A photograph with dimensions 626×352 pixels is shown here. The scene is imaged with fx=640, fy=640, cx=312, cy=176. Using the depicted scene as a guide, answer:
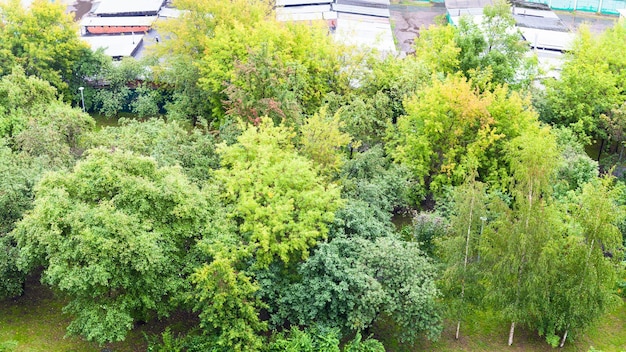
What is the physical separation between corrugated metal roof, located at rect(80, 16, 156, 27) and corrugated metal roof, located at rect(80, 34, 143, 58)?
143 inches

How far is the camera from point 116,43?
58781 mm

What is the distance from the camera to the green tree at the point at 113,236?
25266mm

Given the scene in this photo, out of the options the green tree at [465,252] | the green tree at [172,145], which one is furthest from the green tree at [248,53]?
the green tree at [465,252]

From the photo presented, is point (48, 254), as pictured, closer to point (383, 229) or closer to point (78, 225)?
point (78, 225)

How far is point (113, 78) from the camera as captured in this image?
5191 cm

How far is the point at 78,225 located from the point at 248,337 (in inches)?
318

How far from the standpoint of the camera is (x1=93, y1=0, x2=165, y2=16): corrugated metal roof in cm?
6631

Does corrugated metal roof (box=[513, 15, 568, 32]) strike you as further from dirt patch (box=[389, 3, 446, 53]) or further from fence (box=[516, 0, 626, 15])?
dirt patch (box=[389, 3, 446, 53])

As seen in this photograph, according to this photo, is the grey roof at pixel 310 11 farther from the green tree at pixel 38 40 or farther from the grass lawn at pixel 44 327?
the grass lawn at pixel 44 327

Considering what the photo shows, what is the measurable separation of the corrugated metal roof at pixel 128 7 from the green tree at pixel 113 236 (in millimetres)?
43169

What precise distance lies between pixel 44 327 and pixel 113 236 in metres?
8.09

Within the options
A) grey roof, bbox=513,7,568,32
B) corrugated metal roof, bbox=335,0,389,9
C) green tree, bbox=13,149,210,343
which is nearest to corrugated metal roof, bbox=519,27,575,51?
grey roof, bbox=513,7,568,32

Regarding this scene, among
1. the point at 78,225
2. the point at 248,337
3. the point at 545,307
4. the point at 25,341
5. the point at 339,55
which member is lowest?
the point at 25,341

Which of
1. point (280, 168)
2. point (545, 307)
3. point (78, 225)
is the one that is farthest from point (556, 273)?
point (78, 225)
